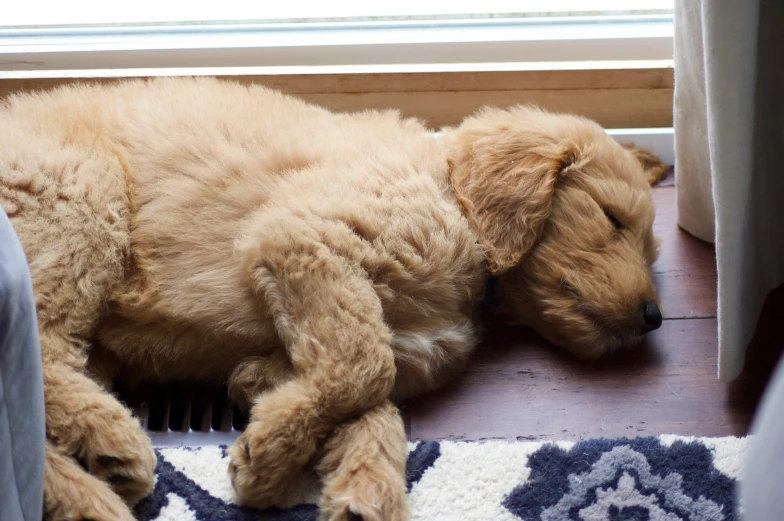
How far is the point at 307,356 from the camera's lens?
1723 mm

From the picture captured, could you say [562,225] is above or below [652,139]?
above

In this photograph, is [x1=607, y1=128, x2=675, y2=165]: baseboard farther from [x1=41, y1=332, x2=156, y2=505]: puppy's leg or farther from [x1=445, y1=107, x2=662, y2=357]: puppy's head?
[x1=41, y1=332, x2=156, y2=505]: puppy's leg

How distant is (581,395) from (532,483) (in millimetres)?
379

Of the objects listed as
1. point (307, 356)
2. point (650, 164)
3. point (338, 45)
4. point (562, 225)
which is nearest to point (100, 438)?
point (307, 356)

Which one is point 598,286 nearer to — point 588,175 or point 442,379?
point 588,175

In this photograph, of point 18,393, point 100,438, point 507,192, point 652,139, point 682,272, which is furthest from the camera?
point 652,139

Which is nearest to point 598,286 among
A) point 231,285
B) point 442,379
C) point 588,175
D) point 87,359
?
point 588,175

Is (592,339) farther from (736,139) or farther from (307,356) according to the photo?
(307,356)

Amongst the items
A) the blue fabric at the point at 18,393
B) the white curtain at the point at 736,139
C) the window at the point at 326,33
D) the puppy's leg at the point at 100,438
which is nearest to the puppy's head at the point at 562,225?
→ the white curtain at the point at 736,139

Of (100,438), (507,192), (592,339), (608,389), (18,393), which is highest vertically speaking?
(18,393)

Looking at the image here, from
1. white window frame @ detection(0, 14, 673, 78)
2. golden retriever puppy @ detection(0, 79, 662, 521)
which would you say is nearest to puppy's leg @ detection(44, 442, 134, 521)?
golden retriever puppy @ detection(0, 79, 662, 521)

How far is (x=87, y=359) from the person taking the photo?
5.97 ft

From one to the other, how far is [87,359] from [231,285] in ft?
1.22

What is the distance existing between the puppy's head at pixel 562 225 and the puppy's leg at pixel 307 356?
422mm
